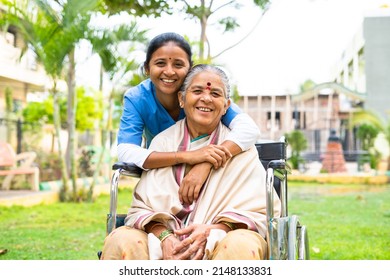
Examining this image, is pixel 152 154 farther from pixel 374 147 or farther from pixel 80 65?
pixel 374 147

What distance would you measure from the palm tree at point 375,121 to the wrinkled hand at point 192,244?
8611 millimetres

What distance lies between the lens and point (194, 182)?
1.66 metres

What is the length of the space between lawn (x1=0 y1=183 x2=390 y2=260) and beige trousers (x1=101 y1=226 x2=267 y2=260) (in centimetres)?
202

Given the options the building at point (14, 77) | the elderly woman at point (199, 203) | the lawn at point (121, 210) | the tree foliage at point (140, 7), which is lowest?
the lawn at point (121, 210)

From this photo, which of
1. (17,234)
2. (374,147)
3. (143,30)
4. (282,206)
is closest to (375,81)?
(374,147)

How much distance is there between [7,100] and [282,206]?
5.59m

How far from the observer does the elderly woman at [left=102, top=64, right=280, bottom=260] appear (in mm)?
1574

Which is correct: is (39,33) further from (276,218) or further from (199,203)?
(276,218)

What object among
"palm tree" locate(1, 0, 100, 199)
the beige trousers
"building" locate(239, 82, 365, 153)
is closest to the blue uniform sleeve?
the beige trousers

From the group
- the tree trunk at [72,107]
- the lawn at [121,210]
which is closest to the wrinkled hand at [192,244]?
the lawn at [121,210]

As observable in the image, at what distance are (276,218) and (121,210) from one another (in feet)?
13.9

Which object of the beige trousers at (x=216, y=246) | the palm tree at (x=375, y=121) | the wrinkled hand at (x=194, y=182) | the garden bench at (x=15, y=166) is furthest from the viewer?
the palm tree at (x=375, y=121)

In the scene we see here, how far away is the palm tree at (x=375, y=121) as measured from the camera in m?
9.68

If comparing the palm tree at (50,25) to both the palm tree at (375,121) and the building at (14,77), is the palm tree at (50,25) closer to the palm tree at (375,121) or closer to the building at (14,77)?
the building at (14,77)
